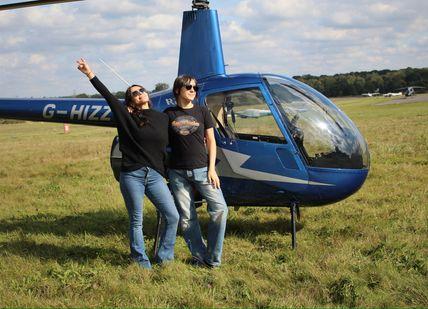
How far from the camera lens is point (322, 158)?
5598 mm

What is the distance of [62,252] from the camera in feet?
20.2

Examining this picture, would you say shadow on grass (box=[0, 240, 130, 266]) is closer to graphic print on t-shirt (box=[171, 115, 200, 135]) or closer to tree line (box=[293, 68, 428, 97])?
graphic print on t-shirt (box=[171, 115, 200, 135])

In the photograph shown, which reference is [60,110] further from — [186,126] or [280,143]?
[280,143]

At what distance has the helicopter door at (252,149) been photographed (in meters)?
5.61

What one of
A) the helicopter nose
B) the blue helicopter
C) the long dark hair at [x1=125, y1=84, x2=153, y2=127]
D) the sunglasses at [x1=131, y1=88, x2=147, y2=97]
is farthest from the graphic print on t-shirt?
the helicopter nose

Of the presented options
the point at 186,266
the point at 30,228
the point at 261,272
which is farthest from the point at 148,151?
the point at 30,228

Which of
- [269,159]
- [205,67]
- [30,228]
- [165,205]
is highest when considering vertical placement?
[205,67]

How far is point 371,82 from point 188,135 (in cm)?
11506

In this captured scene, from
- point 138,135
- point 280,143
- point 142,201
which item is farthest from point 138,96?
point 280,143

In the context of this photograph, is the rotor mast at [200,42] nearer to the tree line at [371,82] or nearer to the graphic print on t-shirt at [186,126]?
the graphic print on t-shirt at [186,126]

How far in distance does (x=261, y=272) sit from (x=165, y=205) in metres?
1.19

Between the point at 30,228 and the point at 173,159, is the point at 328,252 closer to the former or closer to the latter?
the point at 173,159

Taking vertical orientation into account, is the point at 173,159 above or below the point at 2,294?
above

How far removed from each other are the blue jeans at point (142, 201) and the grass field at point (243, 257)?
Result: 23 centimetres
